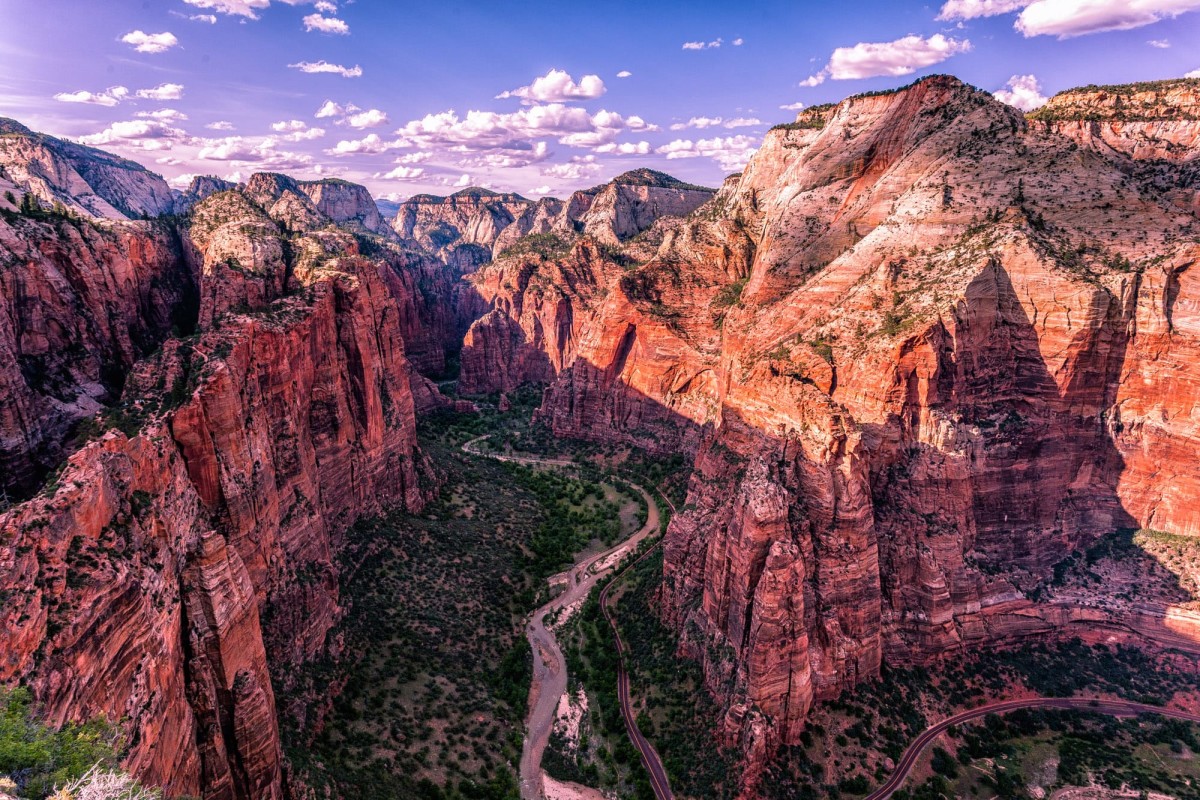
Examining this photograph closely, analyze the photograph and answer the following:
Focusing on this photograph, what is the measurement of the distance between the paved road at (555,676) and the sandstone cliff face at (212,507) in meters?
19.8

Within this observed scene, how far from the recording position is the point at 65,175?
394 feet

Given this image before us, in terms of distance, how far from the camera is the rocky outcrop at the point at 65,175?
104125 mm

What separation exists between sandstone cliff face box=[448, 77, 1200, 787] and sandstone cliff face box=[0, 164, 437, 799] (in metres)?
32.9

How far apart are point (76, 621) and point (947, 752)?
54.6 m

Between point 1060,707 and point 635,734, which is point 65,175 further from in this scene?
point 1060,707

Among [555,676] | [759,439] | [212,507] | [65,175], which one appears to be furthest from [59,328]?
[65,175]

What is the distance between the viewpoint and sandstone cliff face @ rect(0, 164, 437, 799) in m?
21.7

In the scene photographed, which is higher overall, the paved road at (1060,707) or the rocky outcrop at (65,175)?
the rocky outcrop at (65,175)

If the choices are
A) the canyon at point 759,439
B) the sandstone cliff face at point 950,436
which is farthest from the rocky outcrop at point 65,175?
the sandstone cliff face at point 950,436

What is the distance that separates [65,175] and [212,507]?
12845 centimetres

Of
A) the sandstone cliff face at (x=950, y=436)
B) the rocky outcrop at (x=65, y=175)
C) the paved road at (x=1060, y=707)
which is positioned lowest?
the paved road at (x=1060, y=707)

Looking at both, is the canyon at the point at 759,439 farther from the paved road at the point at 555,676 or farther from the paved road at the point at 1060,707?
the paved road at the point at 555,676

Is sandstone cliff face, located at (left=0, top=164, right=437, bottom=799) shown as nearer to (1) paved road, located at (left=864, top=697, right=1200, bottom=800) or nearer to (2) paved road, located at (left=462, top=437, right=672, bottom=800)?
(2) paved road, located at (left=462, top=437, right=672, bottom=800)

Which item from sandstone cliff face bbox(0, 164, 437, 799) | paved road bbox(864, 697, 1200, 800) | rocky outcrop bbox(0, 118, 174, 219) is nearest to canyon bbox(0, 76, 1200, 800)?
sandstone cliff face bbox(0, 164, 437, 799)
